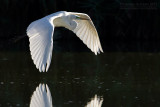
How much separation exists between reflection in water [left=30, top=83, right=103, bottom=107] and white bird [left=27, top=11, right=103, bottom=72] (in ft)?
1.00

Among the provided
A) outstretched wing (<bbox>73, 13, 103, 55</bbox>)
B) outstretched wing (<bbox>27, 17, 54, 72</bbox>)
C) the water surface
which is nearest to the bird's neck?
outstretched wing (<bbox>73, 13, 103, 55</bbox>)

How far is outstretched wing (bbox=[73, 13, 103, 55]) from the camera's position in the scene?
572 cm

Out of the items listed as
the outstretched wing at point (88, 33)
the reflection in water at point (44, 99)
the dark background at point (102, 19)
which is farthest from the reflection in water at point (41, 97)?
the dark background at point (102, 19)

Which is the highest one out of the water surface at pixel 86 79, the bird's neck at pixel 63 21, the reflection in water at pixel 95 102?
the bird's neck at pixel 63 21

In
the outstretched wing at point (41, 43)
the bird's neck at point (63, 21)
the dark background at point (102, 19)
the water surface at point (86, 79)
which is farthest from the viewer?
the dark background at point (102, 19)

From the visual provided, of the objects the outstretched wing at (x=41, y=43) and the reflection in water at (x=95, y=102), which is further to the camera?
the reflection in water at (x=95, y=102)

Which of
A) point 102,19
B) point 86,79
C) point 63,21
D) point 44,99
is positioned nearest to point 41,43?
point 44,99

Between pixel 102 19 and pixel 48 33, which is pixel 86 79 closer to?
pixel 48 33

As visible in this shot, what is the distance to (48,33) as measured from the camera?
174 inches

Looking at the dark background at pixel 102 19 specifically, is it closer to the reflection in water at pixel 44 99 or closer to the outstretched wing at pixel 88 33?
the outstretched wing at pixel 88 33

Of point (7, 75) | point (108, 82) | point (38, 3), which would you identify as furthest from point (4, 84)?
point (38, 3)

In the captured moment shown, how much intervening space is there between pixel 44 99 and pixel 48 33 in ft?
2.81

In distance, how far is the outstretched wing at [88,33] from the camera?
18.8 feet

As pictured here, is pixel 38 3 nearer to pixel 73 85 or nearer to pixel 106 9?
pixel 106 9
